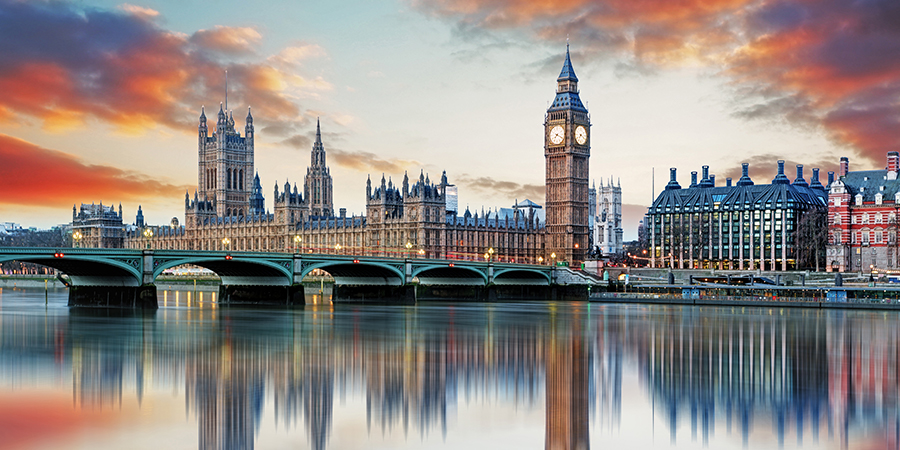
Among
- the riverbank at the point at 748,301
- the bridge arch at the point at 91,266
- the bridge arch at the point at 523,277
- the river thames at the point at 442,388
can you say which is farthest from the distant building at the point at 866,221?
the bridge arch at the point at 91,266

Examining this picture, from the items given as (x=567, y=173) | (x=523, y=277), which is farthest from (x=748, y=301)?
(x=567, y=173)

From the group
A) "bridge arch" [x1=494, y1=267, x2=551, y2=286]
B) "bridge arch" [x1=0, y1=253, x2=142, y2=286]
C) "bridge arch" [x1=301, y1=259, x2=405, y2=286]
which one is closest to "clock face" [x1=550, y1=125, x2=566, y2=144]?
"bridge arch" [x1=494, y1=267, x2=551, y2=286]

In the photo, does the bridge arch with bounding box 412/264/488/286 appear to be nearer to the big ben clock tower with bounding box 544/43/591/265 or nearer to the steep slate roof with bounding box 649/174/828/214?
the big ben clock tower with bounding box 544/43/591/265

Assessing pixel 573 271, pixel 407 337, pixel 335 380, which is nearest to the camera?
pixel 335 380

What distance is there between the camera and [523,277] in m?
104

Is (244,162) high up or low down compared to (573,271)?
up

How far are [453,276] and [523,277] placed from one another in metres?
9.60

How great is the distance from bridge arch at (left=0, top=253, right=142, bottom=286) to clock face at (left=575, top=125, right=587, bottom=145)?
256 ft

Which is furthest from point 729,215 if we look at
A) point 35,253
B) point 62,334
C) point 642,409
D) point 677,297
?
point 642,409

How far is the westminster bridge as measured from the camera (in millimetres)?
63000

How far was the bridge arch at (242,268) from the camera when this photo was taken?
67.1 metres

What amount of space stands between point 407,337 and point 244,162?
157077 millimetres

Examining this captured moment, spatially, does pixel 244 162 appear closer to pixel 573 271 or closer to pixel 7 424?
pixel 573 271

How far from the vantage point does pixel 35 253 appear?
5825 centimetres
